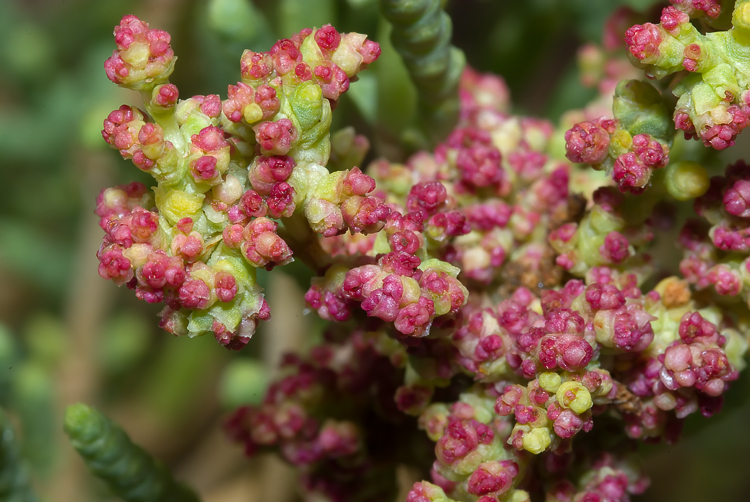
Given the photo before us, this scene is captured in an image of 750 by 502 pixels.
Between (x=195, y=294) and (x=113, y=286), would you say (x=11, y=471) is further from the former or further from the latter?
(x=113, y=286)

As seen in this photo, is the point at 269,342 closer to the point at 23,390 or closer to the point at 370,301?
the point at 23,390

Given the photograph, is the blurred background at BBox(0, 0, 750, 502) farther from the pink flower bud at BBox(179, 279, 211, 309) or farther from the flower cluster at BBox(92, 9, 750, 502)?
the pink flower bud at BBox(179, 279, 211, 309)

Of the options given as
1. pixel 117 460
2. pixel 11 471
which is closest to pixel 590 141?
pixel 117 460

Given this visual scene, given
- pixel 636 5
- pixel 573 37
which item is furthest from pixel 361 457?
pixel 573 37

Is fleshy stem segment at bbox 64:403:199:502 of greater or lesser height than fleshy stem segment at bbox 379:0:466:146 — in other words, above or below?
below

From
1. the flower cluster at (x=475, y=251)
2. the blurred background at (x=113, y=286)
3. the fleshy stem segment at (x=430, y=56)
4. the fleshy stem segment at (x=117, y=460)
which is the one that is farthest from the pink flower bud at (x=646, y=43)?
the fleshy stem segment at (x=117, y=460)

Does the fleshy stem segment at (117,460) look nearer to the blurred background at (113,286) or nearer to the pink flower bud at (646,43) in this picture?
the blurred background at (113,286)

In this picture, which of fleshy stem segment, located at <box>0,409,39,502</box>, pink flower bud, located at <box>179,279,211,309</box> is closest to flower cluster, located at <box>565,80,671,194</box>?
pink flower bud, located at <box>179,279,211,309</box>
